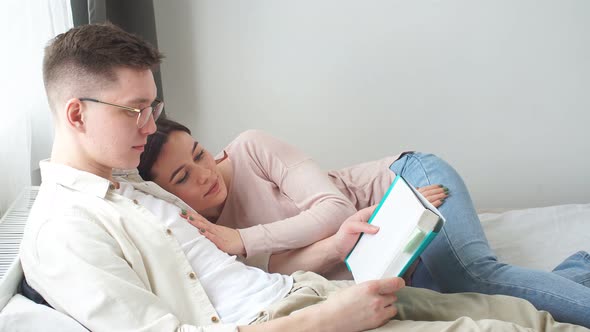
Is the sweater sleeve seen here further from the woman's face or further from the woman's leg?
the woman's leg

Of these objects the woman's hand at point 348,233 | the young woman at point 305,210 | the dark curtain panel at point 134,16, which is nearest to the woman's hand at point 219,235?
the young woman at point 305,210

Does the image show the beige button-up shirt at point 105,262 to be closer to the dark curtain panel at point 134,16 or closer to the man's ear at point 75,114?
the man's ear at point 75,114

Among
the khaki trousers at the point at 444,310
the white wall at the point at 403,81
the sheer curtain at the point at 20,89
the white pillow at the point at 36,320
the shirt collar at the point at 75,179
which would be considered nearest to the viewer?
the white pillow at the point at 36,320

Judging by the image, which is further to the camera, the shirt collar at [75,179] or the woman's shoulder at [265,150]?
the woman's shoulder at [265,150]

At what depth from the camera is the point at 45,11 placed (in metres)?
1.44

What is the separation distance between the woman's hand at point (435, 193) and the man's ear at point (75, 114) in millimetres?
874

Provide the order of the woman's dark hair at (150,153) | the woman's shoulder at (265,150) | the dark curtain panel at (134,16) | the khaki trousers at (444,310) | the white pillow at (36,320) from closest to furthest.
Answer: the white pillow at (36,320) < the khaki trousers at (444,310) < the woman's dark hair at (150,153) < the woman's shoulder at (265,150) < the dark curtain panel at (134,16)

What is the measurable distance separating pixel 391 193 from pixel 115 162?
600 millimetres

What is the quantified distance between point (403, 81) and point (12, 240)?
165 centimetres

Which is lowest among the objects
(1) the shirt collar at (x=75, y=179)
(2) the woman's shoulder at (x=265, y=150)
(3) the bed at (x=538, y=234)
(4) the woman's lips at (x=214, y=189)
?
(3) the bed at (x=538, y=234)

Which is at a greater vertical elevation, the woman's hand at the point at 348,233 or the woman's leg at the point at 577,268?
the woman's hand at the point at 348,233

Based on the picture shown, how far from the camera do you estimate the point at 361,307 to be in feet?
3.50

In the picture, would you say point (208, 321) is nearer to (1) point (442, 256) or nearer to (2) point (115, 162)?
(2) point (115, 162)

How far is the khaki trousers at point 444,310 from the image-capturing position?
1.05 meters
